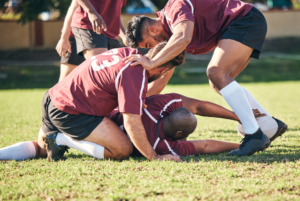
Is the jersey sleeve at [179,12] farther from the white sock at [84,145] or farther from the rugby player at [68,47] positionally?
the rugby player at [68,47]

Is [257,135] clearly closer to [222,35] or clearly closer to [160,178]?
[222,35]

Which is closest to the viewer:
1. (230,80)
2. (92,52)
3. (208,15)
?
(230,80)

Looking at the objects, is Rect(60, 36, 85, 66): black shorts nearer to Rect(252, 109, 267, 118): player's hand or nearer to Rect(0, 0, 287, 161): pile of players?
Rect(0, 0, 287, 161): pile of players

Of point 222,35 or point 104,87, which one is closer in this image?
point 104,87

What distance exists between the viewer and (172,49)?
308cm

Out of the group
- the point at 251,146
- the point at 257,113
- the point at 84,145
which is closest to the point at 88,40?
the point at 84,145

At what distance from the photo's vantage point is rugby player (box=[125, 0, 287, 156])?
3.21 m

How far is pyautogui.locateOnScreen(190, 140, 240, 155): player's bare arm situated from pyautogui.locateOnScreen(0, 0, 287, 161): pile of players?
0.01 metres

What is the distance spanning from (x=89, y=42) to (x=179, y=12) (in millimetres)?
1382

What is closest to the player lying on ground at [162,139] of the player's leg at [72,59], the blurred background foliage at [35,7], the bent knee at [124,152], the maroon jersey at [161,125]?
the maroon jersey at [161,125]

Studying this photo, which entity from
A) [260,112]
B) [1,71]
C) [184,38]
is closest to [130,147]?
[184,38]

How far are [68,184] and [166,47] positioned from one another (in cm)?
150

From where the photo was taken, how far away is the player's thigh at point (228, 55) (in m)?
3.33

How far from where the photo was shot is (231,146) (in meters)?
3.45
